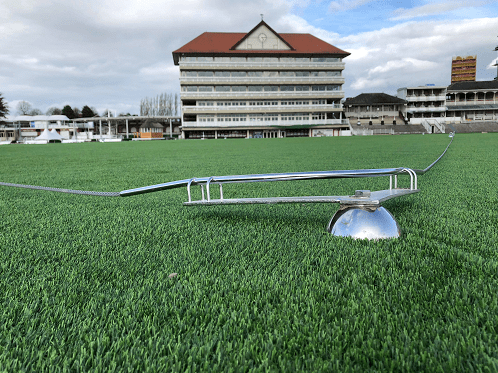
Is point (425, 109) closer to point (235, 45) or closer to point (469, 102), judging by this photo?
point (469, 102)

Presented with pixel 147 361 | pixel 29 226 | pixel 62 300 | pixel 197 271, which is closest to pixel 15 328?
pixel 62 300

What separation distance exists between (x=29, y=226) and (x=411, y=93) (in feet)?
245

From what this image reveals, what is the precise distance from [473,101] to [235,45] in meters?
50.6

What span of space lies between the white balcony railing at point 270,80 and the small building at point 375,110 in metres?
10.3

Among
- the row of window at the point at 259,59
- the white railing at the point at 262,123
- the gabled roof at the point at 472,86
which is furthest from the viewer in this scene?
the gabled roof at the point at 472,86

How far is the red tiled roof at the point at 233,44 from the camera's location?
5393cm

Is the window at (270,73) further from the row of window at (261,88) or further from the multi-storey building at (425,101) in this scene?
the multi-storey building at (425,101)

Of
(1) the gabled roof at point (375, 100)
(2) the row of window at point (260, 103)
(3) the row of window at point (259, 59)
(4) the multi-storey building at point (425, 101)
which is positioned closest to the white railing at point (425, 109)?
(4) the multi-storey building at point (425, 101)

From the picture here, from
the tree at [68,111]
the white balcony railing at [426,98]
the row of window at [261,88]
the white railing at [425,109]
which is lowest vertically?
the white railing at [425,109]

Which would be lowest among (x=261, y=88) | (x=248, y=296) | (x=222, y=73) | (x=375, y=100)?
(x=248, y=296)

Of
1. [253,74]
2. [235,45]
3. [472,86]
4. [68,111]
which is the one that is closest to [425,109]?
[472,86]

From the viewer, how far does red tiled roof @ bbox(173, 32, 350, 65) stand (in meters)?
53.9

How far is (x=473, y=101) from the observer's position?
228ft

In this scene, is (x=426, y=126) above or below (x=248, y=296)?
above
